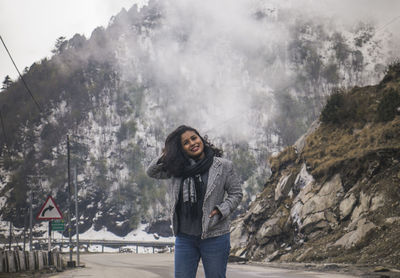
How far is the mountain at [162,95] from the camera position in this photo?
146875 millimetres

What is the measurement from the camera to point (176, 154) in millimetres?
4055

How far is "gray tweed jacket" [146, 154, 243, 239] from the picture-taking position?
3797 millimetres

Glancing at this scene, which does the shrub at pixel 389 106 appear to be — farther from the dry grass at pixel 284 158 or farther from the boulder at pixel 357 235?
the boulder at pixel 357 235

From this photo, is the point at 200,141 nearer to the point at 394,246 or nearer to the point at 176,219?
the point at 176,219

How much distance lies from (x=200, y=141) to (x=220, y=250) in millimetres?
930

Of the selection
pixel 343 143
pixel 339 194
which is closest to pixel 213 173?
pixel 339 194

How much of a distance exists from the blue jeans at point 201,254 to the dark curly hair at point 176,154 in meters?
0.55

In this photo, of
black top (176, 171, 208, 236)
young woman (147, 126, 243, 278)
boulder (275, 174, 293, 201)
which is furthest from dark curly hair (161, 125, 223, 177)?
boulder (275, 174, 293, 201)

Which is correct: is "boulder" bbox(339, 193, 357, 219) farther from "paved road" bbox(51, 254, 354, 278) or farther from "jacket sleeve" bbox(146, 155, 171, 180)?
"jacket sleeve" bbox(146, 155, 171, 180)

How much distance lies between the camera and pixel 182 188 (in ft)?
12.9

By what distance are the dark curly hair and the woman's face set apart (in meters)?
0.05

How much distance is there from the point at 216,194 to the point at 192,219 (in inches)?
11.3

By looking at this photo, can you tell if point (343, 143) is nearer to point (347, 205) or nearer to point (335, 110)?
point (335, 110)

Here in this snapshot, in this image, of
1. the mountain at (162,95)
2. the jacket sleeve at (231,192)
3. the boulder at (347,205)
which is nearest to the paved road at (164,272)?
the boulder at (347,205)
